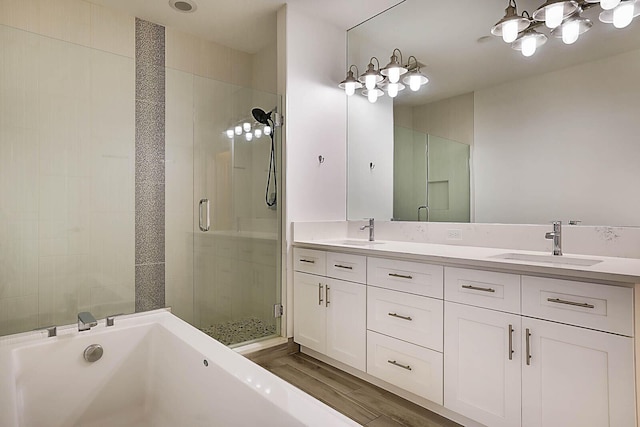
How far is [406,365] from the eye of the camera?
2027 millimetres

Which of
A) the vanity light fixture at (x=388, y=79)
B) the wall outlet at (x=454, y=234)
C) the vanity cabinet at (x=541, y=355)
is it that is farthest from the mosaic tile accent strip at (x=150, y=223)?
the wall outlet at (x=454, y=234)

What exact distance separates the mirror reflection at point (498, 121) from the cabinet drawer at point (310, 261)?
707 mm

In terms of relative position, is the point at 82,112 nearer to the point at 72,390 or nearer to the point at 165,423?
the point at 72,390

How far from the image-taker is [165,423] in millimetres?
1613

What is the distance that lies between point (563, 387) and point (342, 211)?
206 centimetres

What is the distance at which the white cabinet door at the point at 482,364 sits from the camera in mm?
1613

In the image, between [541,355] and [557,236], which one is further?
[557,236]

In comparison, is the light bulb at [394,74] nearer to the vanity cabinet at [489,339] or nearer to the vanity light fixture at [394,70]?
the vanity light fixture at [394,70]

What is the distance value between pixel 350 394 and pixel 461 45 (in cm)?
247

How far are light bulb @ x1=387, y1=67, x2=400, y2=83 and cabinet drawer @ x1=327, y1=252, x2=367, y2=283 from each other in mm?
1476

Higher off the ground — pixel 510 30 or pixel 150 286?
pixel 510 30

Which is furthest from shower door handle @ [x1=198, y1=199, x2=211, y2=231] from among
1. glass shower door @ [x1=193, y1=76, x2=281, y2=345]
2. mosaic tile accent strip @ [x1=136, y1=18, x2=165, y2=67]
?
mosaic tile accent strip @ [x1=136, y1=18, x2=165, y2=67]

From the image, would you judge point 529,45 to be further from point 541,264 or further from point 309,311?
point 309,311

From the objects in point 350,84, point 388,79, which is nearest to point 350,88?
point 350,84
